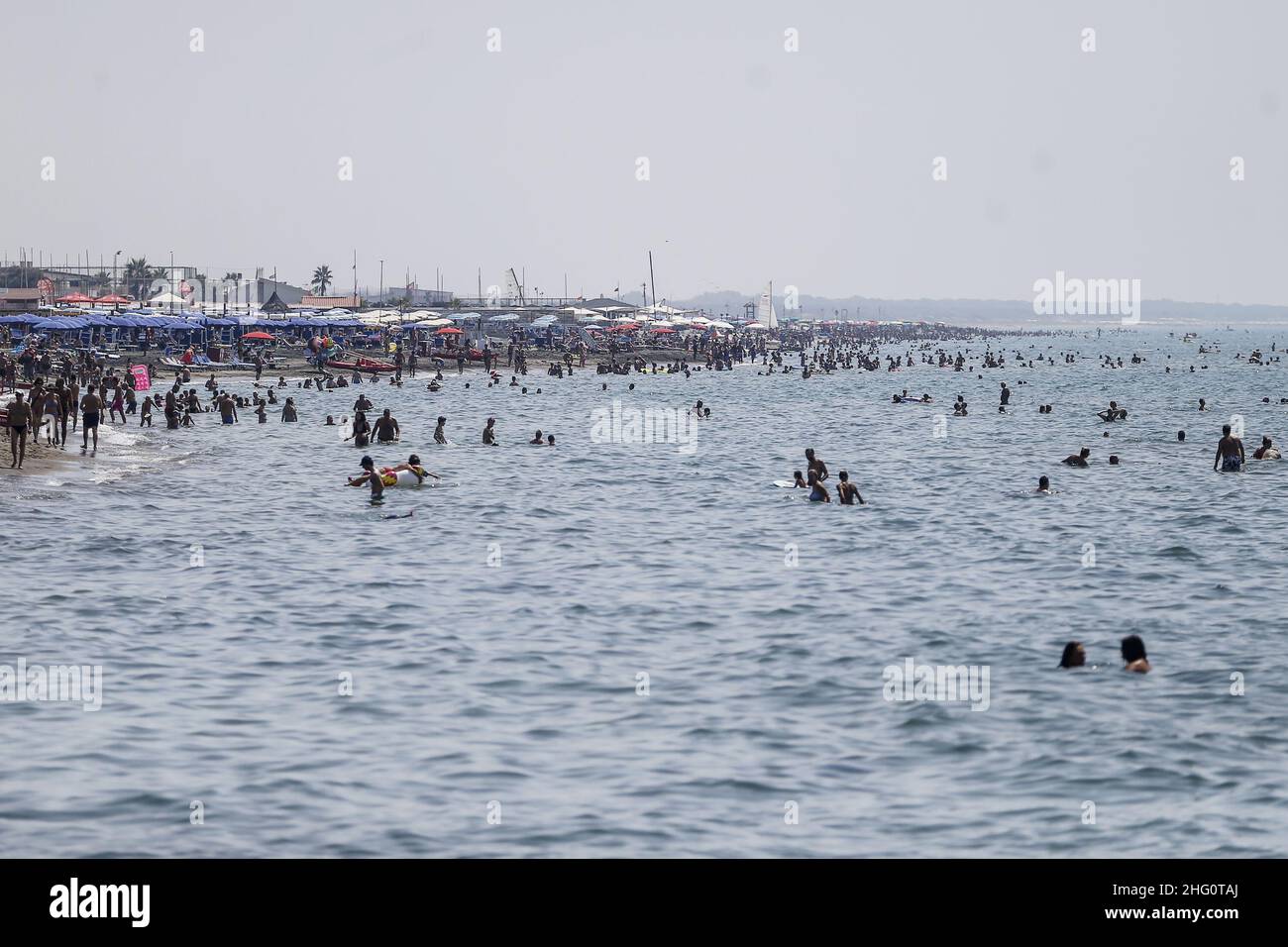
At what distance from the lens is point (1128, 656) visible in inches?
811

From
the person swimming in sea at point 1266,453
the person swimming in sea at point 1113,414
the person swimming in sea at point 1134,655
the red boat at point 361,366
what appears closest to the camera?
the person swimming in sea at point 1134,655

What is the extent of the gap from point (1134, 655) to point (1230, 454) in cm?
3007

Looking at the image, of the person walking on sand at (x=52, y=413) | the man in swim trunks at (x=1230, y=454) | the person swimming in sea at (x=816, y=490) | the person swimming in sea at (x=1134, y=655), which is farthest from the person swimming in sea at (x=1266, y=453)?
the person walking on sand at (x=52, y=413)

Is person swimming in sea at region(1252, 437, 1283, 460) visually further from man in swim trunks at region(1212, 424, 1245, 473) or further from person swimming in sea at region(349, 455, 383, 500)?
person swimming in sea at region(349, 455, 383, 500)

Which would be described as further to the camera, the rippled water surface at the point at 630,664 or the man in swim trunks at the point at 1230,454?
the man in swim trunks at the point at 1230,454

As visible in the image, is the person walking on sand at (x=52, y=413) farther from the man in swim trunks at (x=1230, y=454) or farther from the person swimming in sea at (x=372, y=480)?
the man in swim trunks at (x=1230, y=454)

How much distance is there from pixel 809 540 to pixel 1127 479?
56.9ft

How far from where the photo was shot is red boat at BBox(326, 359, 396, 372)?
97250mm

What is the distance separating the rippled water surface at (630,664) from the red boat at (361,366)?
52.3m

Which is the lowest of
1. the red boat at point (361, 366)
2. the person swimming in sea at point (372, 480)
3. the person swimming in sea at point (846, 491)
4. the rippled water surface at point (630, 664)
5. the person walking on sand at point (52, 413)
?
the rippled water surface at point (630, 664)

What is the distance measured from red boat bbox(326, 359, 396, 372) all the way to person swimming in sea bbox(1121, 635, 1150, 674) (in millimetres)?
80306

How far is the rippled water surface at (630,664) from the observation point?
14.3 meters

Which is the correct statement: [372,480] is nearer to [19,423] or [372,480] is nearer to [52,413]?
[19,423]
